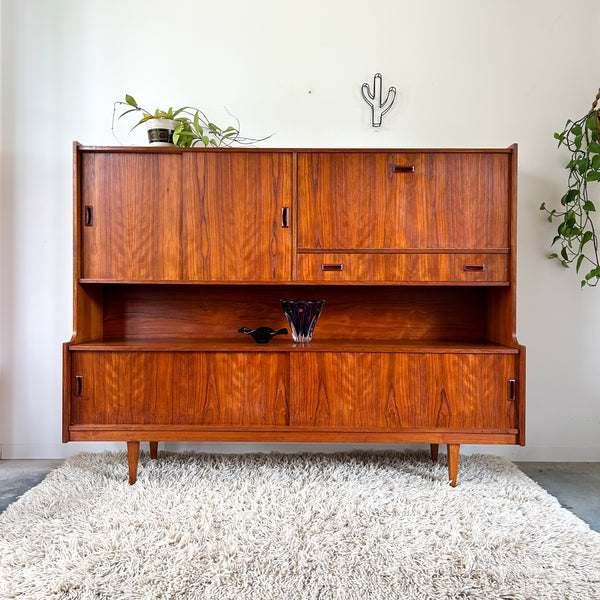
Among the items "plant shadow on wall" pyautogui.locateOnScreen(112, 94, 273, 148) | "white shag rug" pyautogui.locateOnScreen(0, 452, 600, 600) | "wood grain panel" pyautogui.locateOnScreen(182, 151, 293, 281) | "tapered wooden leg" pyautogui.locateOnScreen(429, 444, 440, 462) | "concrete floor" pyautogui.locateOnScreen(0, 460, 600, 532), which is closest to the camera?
"white shag rug" pyautogui.locateOnScreen(0, 452, 600, 600)

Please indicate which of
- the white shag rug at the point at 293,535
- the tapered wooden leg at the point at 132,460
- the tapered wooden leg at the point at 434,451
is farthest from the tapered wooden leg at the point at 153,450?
Result: the tapered wooden leg at the point at 434,451

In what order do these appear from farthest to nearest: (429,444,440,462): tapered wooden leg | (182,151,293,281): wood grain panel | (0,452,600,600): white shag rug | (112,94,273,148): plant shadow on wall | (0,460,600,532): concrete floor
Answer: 1. (429,444,440,462): tapered wooden leg
2. (112,94,273,148): plant shadow on wall
3. (182,151,293,281): wood grain panel
4. (0,460,600,532): concrete floor
5. (0,452,600,600): white shag rug

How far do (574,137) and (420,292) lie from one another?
1.04 m

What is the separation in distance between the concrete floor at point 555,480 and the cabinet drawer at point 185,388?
1.47 ft

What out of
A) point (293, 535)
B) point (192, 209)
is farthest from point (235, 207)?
point (293, 535)

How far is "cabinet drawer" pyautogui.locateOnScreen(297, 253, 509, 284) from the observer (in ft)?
6.41

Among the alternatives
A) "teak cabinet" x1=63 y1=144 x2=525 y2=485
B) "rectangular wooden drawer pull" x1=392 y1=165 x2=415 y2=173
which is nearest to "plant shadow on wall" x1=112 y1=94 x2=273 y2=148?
"teak cabinet" x1=63 y1=144 x2=525 y2=485

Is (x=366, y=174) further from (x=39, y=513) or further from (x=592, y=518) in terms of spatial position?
(x=39, y=513)

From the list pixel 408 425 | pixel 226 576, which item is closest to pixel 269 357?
pixel 408 425

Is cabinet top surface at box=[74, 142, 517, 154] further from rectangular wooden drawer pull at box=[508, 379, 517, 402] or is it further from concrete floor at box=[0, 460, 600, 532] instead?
concrete floor at box=[0, 460, 600, 532]

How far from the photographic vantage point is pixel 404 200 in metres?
1.95

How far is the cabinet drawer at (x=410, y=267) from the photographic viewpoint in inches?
76.9

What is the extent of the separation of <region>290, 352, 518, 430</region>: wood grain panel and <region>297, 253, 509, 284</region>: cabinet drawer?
1.02 feet

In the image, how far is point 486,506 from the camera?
1781mm
